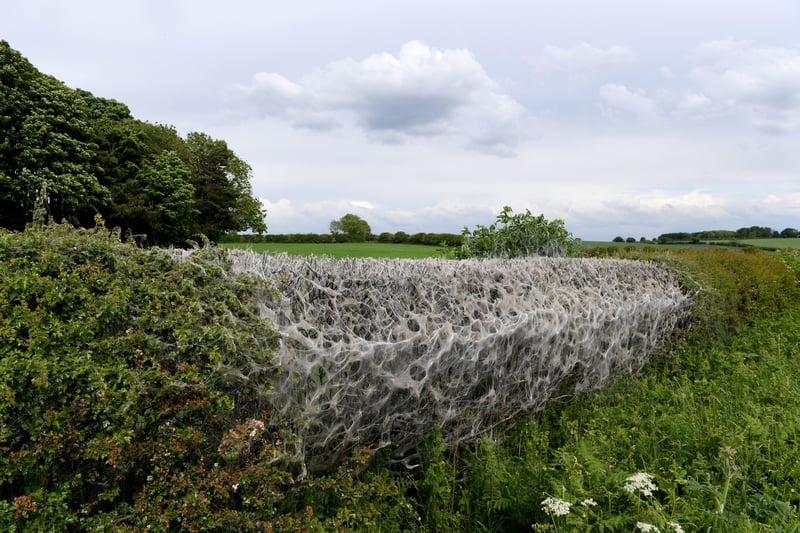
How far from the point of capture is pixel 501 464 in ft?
12.6

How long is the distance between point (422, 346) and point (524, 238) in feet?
25.1

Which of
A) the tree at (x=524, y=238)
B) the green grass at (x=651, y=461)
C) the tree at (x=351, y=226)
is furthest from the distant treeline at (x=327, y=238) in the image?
the green grass at (x=651, y=461)

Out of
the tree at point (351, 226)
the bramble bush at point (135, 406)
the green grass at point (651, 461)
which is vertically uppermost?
the tree at point (351, 226)

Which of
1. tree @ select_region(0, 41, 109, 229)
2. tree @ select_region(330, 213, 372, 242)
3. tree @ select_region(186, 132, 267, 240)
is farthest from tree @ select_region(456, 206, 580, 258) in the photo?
tree @ select_region(330, 213, 372, 242)

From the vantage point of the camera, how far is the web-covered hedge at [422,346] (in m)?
3.22

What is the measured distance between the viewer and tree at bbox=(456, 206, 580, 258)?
35.1 ft

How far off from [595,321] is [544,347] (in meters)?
0.90

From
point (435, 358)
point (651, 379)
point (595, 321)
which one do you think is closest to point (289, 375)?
point (435, 358)

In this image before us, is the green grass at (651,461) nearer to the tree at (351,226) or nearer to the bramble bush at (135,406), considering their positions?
the bramble bush at (135,406)

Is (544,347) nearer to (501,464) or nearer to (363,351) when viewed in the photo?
(501,464)

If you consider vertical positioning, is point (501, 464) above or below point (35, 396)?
below

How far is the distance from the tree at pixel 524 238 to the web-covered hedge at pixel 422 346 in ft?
14.7

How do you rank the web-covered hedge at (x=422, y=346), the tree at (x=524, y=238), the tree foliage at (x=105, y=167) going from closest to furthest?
the web-covered hedge at (x=422, y=346), the tree at (x=524, y=238), the tree foliage at (x=105, y=167)

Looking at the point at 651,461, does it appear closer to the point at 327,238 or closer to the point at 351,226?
the point at 327,238
